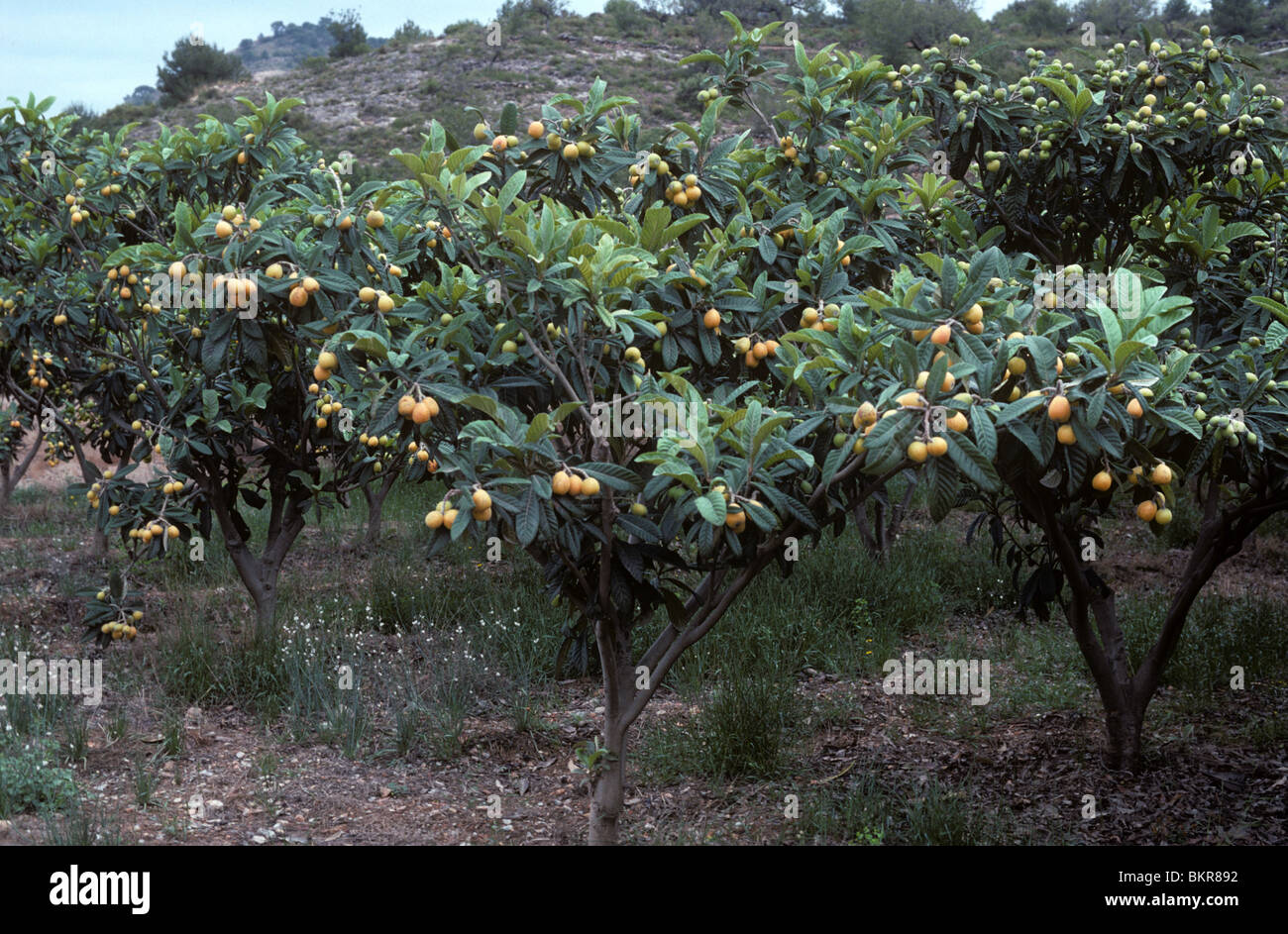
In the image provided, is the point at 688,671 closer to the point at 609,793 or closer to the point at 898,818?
the point at 898,818

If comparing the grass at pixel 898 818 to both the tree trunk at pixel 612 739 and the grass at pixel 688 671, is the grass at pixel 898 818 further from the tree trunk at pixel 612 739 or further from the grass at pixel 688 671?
the tree trunk at pixel 612 739

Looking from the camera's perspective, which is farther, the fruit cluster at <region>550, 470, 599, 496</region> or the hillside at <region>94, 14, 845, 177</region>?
the hillside at <region>94, 14, 845, 177</region>

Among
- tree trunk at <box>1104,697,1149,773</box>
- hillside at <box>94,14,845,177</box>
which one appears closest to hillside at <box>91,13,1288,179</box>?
hillside at <box>94,14,845,177</box>

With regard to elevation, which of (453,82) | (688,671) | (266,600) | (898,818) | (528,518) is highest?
(453,82)

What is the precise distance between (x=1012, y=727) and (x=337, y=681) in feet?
10.4

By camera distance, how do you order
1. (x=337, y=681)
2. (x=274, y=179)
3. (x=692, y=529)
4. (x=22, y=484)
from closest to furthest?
(x=692, y=529) < (x=274, y=179) < (x=337, y=681) < (x=22, y=484)

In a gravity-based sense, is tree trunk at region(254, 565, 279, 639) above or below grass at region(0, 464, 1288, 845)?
above

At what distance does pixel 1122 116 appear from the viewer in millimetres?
3812

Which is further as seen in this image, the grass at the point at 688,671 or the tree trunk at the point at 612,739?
the grass at the point at 688,671

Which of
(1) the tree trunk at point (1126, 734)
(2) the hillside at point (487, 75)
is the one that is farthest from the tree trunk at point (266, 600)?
(2) the hillside at point (487, 75)

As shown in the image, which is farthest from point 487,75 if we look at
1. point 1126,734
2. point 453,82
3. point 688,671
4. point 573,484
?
point 573,484

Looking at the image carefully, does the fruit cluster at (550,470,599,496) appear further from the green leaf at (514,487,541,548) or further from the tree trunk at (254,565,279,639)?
the tree trunk at (254,565,279,639)
